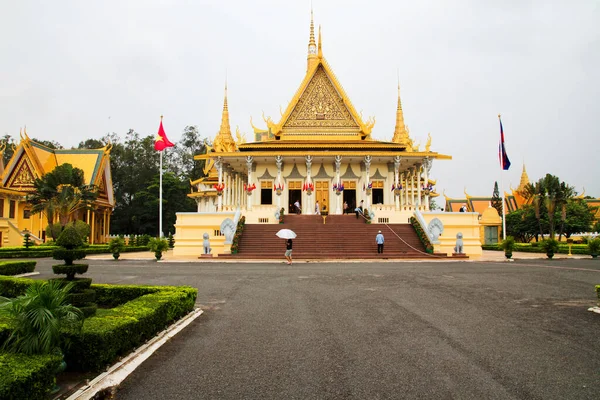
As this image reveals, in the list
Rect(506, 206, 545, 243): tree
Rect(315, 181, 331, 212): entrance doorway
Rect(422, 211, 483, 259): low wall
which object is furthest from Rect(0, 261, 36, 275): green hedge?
Rect(506, 206, 545, 243): tree

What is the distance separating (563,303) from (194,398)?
303 inches

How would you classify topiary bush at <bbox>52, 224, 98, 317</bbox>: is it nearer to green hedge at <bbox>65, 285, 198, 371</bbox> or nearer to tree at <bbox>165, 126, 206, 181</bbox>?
green hedge at <bbox>65, 285, 198, 371</bbox>

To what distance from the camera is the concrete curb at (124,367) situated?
165 inches

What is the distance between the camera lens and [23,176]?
122 ft

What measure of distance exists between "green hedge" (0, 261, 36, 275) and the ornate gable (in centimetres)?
2553

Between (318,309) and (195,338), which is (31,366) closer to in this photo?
(195,338)

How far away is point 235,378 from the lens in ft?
15.3

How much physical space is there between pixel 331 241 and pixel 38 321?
19.5 m

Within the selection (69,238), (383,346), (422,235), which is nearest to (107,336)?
(69,238)

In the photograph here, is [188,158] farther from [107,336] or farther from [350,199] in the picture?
[107,336]

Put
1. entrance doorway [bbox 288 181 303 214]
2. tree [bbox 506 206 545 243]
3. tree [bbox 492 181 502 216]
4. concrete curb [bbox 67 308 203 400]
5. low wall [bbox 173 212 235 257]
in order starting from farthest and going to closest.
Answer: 1. tree [bbox 492 181 502 216]
2. tree [bbox 506 206 545 243]
3. entrance doorway [bbox 288 181 303 214]
4. low wall [bbox 173 212 235 257]
5. concrete curb [bbox 67 308 203 400]

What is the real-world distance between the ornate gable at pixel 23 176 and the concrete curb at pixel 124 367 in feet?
120

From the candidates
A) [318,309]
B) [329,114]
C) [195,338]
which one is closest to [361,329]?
[318,309]

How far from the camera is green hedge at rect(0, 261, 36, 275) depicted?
13.8m
